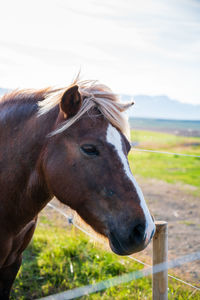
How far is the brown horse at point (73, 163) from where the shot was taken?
5.87 feet

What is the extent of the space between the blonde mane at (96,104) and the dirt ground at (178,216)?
2.59 ft

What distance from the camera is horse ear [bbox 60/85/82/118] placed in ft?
6.19

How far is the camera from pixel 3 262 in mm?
2445

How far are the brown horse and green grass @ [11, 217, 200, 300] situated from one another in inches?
56.3

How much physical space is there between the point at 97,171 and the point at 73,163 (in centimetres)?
16

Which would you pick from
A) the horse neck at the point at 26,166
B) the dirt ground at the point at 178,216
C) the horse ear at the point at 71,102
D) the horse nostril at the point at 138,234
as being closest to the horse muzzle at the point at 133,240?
the horse nostril at the point at 138,234

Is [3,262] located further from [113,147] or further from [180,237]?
[180,237]

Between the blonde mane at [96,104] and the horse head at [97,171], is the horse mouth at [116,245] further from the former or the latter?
the blonde mane at [96,104]

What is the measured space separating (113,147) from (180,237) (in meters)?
3.82

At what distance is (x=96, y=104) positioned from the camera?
2.02 meters

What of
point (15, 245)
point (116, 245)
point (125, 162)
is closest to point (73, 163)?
point (125, 162)

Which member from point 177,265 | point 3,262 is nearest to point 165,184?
point 177,265

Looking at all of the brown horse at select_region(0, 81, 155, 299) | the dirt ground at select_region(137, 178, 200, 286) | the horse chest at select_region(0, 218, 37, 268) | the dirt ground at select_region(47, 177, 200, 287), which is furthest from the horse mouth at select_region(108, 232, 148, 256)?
the dirt ground at select_region(137, 178, 200, 286)

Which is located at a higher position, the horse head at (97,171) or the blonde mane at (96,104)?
the blonde mane at (96,104)
